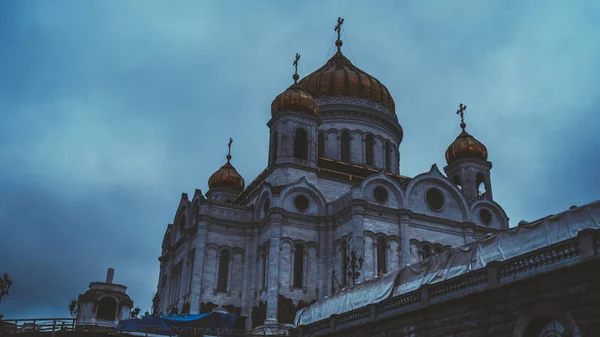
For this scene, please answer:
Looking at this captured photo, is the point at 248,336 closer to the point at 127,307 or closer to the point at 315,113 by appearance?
the point at 127,307

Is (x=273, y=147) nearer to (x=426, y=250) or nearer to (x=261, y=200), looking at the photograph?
(x=261, y=200)

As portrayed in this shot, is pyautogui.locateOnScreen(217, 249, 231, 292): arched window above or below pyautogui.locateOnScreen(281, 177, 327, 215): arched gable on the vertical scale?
below

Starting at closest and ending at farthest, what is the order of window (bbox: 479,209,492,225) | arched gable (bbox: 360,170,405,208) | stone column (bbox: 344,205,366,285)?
stone column (bbox: 344,205,366,285), arched gable (bbox: 360,170,405,208), window (bbox: 479,209,492,225)

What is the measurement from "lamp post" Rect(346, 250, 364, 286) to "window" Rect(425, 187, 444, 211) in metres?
7.08

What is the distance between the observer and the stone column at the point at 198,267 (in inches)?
1318

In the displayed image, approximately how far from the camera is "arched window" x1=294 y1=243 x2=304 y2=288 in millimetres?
33812

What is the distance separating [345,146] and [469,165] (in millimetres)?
8602

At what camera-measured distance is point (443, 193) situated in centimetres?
3700

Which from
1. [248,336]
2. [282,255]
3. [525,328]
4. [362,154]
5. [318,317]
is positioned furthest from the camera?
[362,154]

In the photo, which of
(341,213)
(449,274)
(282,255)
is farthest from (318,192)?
(449,274)

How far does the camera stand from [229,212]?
120ft

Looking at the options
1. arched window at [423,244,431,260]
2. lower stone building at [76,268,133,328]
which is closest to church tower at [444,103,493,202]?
arched window at [423,244,431,260]

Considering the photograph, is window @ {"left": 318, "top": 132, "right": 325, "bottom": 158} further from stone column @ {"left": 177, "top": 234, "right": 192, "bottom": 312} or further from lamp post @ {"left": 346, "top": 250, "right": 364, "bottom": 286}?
lamp post @ {"left": 346, "top": 250, "right": 364, "bottom": 286}

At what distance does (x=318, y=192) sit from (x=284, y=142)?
3831 millimetres
